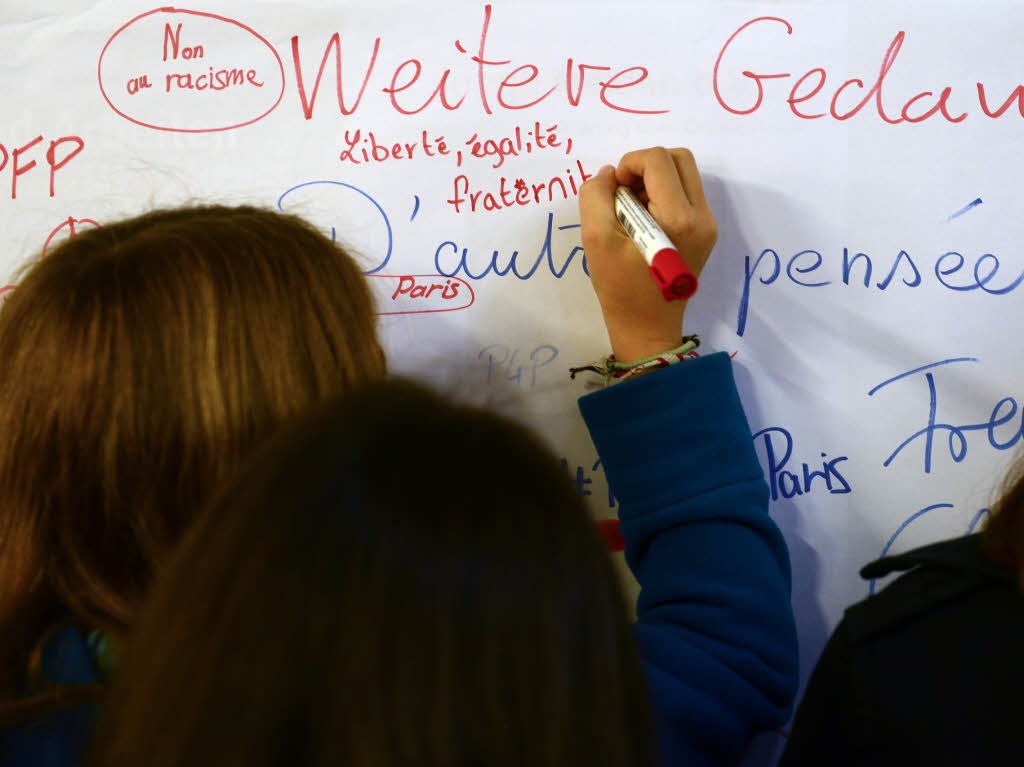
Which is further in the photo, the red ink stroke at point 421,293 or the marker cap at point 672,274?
the red ink stroke at point 421,293

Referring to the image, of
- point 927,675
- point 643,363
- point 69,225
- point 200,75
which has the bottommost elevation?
point 927,675

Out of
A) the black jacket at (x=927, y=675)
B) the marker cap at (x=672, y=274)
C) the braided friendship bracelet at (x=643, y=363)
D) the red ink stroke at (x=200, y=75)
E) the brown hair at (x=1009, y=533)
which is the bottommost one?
the black jacket at (x=927, y=675)

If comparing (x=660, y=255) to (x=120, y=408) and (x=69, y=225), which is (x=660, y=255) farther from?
(x=69, y=225)

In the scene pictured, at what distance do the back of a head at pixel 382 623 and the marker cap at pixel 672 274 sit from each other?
23 cm

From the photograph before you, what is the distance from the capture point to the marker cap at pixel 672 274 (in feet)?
1.57

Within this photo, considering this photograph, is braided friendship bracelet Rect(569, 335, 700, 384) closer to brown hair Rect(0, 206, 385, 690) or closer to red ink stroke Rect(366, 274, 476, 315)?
red ink stroke Rect(366, 274, 476, 315)

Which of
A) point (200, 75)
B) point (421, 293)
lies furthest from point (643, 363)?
point (200, 75)

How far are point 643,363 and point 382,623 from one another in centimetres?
33

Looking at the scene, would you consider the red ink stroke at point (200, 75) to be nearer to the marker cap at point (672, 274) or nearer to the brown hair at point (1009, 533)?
the marker cap at point (672, 274)

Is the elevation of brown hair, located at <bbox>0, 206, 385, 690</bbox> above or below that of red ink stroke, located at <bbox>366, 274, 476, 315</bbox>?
below

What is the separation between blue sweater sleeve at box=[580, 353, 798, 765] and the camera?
17.3 inches

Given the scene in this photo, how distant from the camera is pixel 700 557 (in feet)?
1.60

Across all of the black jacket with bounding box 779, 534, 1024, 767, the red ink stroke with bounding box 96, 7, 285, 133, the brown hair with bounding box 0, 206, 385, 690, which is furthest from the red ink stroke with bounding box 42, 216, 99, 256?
the black jacket with bounding box 779, 534, 1024, 767

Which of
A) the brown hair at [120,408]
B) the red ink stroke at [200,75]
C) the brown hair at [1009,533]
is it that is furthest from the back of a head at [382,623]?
the red ink stroke at [200,75]
